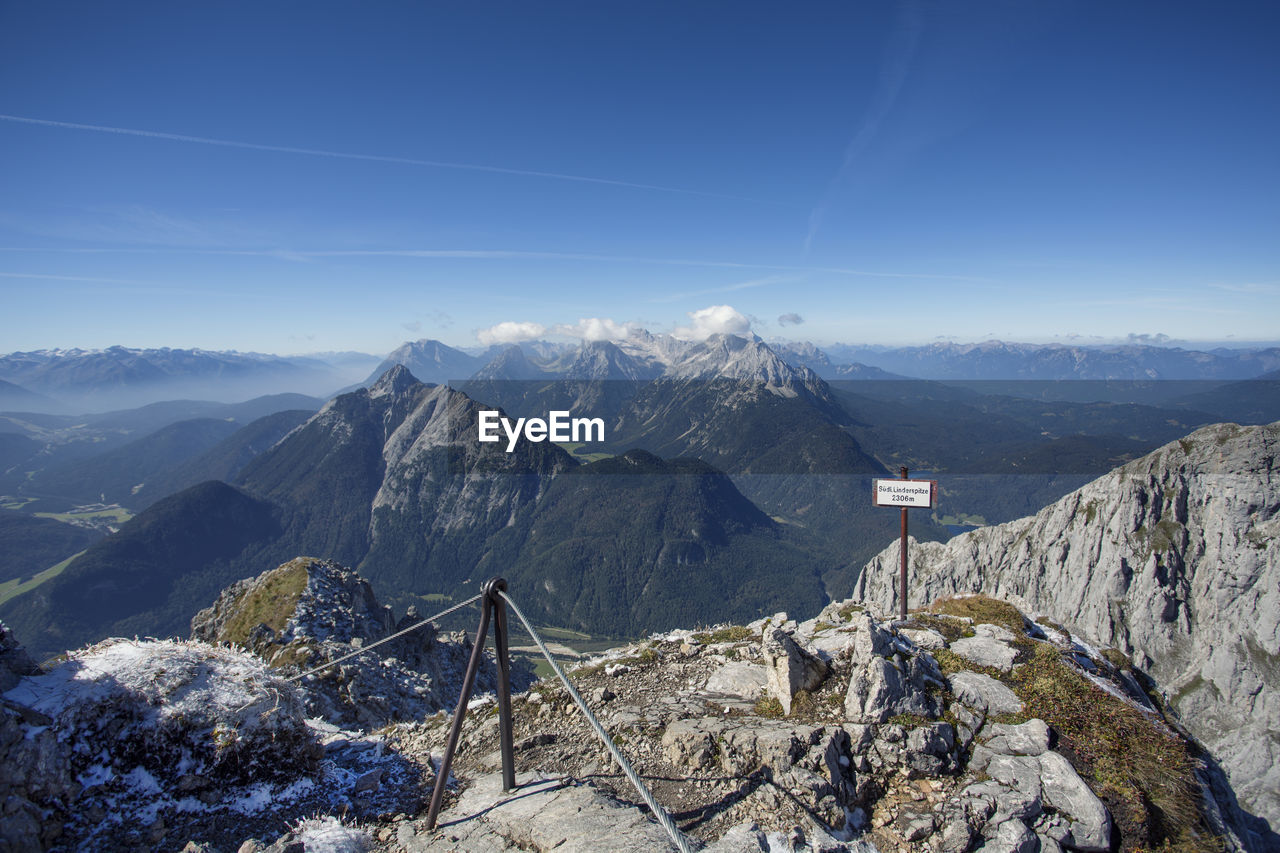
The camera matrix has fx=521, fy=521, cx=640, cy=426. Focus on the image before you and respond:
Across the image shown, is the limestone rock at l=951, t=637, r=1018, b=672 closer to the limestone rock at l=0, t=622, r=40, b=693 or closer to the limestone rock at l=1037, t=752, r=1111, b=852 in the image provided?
the limestone rock at l=1037, t=752, r=1111, b=852

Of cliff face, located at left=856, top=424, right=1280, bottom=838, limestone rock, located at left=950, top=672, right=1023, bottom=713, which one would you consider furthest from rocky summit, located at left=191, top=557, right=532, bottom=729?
cliff face, located at left=856, top=424, right=1280, bottom=838

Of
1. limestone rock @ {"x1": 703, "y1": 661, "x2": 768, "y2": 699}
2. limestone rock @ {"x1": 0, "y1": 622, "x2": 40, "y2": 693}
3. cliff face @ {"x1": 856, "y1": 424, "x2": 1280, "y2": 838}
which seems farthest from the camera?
cliff face @ {"x1": 856, "y1": 424, "x2": 1280, "y2": 838}

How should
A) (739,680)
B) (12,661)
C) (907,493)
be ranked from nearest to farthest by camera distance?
(12,661) < (739,680) < (907,493)

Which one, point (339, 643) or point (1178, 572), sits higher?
point (339, 643)

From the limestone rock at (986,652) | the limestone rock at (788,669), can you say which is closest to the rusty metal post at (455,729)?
the limestone rock at (788,669)

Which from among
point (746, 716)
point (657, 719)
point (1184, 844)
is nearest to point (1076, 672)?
point (1184, 844)

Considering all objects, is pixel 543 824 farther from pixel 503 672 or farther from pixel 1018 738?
pixel 1018 738

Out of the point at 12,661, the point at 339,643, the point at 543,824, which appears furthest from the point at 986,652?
the point at 339,643
